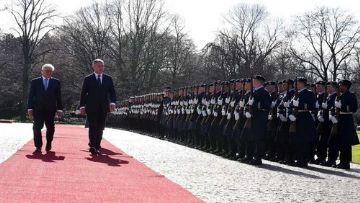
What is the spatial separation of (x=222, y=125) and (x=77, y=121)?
46016mm

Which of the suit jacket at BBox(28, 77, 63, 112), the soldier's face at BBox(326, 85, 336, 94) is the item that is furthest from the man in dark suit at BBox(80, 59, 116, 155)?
the soldier's face at BBox(326, 85, 336, 94)

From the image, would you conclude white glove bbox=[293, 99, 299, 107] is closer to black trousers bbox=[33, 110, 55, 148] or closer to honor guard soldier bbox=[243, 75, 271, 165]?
honor guard soldier bbox=[243, 75, 271, 165]

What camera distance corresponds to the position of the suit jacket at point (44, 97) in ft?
43.7

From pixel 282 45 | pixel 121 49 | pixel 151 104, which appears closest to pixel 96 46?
pixel 121 49

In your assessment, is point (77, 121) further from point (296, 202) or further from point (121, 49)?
point (296, 202)

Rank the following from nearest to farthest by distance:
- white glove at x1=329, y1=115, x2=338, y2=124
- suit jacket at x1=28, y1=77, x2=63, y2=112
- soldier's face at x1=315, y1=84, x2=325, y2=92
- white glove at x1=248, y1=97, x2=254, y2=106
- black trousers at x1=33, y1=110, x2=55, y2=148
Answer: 1. black trousers at x1=33, y1=110, x2=55, y2=148
2. suit jacket at x1=28, y1=77, x2=63, y2=112
3. white glove at x1=248, y1=97, x2=254, y2=106
4. white glove at x1=329, y1=115, x2=338, y2=124
5. soldier's face at x1=315, y1=84, x2=325, y2=92

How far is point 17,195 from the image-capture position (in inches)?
286

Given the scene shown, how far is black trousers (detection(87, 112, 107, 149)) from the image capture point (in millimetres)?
13734

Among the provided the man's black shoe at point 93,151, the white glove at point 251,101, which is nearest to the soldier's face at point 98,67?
the man's black shoe at point 93,151

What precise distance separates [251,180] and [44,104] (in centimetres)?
480

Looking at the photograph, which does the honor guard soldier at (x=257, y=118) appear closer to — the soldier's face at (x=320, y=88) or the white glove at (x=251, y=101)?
the white glove at (x=251, y=101)

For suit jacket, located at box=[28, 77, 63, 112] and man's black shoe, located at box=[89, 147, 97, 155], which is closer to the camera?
suit jacket, located at box=[28, 77, 63, 112]

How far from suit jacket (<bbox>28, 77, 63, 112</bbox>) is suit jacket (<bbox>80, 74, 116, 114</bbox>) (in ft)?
1.75

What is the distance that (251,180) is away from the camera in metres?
10.6
